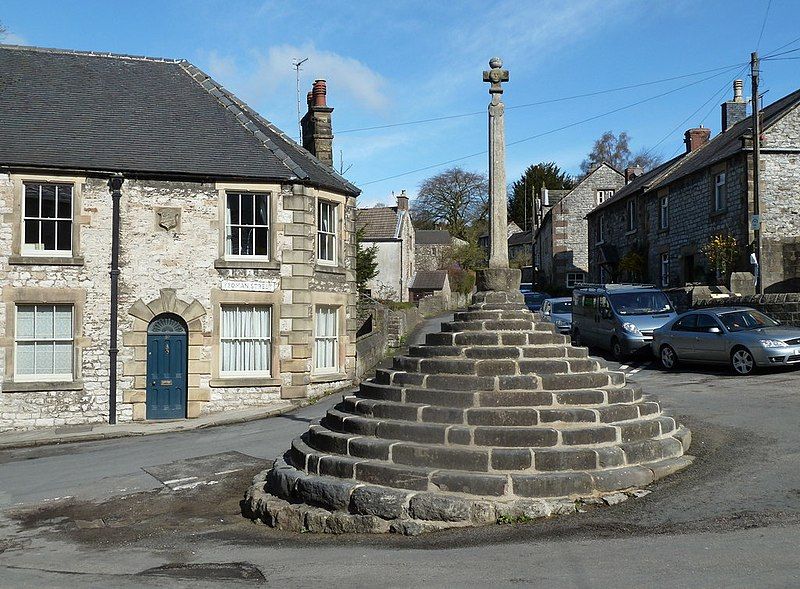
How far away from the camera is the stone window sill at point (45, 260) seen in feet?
56.6

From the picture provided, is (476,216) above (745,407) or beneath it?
above

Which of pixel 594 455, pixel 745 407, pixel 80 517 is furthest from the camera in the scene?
pixel 745 407

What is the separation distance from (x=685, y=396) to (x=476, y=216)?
2168 inches

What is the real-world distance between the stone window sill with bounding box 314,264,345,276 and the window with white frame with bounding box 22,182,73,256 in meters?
5.91

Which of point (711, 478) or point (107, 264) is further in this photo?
point (107, 264)

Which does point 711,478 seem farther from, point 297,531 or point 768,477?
point 297,531

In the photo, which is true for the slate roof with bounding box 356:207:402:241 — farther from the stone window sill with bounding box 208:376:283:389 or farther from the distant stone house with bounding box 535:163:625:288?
the stone window sill with bounding box 208:376:283:389

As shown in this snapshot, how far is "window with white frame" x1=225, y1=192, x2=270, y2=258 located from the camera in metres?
18.5

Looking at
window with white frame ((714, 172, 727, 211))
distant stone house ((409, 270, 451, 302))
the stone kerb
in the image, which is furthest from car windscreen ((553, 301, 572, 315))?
distant stone house ((409, 270, 451, 302))

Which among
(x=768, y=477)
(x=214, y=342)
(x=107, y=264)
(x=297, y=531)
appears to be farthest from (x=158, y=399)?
(x=768, y=477)

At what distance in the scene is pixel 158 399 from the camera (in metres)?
18.0

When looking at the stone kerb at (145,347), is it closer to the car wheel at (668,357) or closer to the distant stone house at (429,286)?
the car wheel at (668,357)

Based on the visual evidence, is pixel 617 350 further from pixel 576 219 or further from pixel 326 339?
pixel 576 219

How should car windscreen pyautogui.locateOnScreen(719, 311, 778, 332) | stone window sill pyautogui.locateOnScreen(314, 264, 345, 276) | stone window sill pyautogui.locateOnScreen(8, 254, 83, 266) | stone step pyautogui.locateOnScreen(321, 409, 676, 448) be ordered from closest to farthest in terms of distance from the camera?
1. stone step pyautogui.locateOnScreen(321, 409, 676, 448)
2. car windscreen pyautogui.locateOnScreen(719, 311, 778, 332)
3. stone window sill pyautogui.locateOnScreen(8, 254, 83, 266)
4. stone window sill pyautogui.locateOnScreen(314, 264, 345, 276)
